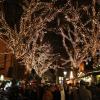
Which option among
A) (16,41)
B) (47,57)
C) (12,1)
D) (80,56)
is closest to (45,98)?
(16,41)

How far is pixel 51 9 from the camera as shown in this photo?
31.3m

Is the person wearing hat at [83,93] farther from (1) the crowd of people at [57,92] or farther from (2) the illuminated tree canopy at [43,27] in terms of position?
(2) the illuminated tree canopy at [43,27]

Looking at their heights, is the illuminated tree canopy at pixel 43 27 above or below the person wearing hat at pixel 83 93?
above

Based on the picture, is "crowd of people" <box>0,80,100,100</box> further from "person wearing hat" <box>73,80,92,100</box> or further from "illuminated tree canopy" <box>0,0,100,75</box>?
"illuminated tree canopy" <box>0,0,100,75</box>

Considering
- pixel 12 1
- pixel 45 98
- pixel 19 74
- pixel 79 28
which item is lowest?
pixel 45 98

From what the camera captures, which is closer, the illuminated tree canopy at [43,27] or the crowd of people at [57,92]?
the crowd of people at [57,92]

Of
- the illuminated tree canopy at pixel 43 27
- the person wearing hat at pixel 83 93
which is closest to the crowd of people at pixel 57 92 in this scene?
the person wearing hat at pixel 83 93

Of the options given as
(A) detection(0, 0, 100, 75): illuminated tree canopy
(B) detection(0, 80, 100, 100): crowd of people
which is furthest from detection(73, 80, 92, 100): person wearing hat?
(A) detection(0, 0, 100, 75): illuminated tree canopy

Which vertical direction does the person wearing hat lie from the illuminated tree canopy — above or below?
below

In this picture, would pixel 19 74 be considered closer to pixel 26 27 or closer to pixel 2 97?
pixel 26 27

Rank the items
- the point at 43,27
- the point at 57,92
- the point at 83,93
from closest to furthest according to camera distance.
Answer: the point at 83,93, the point at 57,92, the point at 43,27

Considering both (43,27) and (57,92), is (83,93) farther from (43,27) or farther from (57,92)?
(43,27)

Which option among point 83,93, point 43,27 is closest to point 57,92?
point 83,93

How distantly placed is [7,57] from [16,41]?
20269 mm
